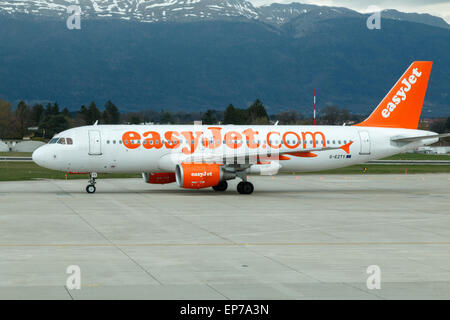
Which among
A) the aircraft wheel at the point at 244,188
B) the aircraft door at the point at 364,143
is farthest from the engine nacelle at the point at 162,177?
the aircraft door at the point at 364,143

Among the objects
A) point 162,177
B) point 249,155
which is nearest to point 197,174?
point 249,155

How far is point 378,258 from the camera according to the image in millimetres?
16641

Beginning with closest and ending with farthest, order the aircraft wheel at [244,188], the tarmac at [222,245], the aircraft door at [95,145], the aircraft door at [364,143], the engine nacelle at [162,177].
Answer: the tarmac at [222,245] < the aircraft door at [95,145] < the aircraft wheel at [244,188] < the engine nacelle at [162,177] < the aircraft door at [364,143]

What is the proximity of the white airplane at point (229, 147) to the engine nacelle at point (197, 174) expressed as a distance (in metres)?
0.04

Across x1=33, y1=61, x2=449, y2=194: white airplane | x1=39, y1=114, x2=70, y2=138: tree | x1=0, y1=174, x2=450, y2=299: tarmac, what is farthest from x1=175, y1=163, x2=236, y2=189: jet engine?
x1=39, y1=114, x2=70, y2=138: tree

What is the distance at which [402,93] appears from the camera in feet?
131

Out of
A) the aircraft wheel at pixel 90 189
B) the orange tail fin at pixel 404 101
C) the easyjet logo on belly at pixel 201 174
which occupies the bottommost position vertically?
the aircraft wheel at pixel 90 189

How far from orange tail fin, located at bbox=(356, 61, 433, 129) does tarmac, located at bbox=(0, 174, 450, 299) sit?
6.36m

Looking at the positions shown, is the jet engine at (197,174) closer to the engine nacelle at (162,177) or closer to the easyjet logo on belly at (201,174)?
the easyjet logo on belly at (201,174)

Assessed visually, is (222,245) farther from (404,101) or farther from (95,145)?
(404,101)

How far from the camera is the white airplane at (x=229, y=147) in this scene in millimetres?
34219

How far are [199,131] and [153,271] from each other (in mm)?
21810
